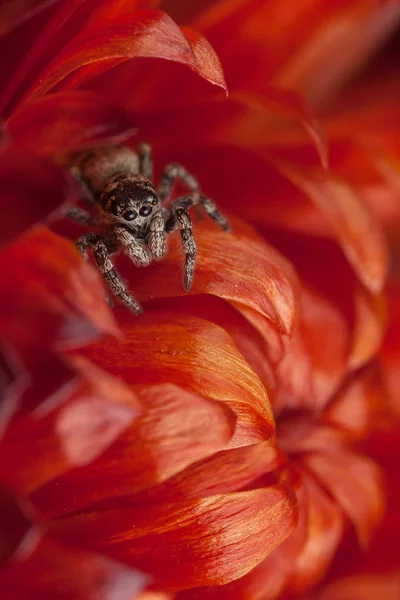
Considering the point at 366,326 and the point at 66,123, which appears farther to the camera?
the point at 366,326

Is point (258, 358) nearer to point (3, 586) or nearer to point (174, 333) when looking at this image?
point (174, 333)

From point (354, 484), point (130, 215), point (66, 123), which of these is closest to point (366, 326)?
point (354, 484)

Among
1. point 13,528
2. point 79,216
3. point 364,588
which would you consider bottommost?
point 364,588

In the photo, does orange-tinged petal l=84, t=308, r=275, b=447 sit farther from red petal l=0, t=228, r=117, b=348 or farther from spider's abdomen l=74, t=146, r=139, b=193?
spider's abdomen l=74, t=146, r=139, b=193

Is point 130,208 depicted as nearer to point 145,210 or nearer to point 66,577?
point 145,210

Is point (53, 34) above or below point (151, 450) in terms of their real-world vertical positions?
above

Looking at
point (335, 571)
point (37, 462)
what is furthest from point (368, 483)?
point (37, 462)

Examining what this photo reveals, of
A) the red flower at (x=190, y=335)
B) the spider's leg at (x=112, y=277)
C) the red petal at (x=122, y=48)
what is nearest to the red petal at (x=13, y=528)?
the red flower at (x=190, y=335)
